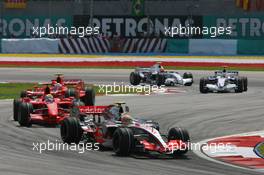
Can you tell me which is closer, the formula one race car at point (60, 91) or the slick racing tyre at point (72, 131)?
the slick racing tyre at point (72, 131)

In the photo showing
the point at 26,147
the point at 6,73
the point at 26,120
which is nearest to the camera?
the point at 26,147

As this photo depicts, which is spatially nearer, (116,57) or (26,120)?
(26,120)

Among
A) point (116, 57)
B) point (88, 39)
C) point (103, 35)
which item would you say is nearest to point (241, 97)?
point (116, 57)

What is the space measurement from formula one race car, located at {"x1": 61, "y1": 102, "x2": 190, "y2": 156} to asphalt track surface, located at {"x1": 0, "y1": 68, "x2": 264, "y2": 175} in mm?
287

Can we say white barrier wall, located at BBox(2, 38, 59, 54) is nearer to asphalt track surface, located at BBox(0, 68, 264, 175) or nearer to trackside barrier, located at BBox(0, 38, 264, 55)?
trackside barrier, located at BBox(0, 38, 264, 55)

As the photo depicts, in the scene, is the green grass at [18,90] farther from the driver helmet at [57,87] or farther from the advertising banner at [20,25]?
the advertising banner at [20,25]

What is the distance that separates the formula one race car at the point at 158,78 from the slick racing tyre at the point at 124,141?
22.5m

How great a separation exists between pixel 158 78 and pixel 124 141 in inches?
895

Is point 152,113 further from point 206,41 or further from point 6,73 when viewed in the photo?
point 206,41

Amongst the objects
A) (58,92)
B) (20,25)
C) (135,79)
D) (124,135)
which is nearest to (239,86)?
(135,79)

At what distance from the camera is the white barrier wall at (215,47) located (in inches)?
2382

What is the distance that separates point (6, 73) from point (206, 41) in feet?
55.6

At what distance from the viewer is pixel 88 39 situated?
61.7 m

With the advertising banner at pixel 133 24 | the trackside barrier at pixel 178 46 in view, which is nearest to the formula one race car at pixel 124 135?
the trackside barrier at pixel 178 46
